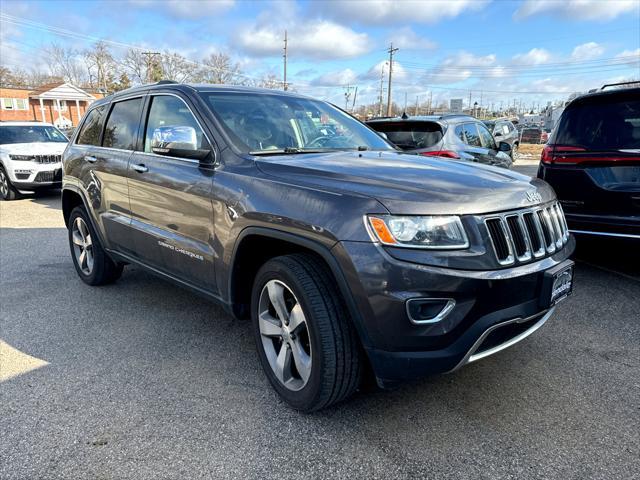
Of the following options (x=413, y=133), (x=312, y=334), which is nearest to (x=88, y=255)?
(x=312, y=334)

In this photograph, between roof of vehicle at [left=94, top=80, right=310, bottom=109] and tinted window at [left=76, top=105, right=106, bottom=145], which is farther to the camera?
tinted window at [left=76, top=105, right=106, bottom=145]

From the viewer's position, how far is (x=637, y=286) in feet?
15.0

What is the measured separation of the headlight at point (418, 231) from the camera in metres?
2.09

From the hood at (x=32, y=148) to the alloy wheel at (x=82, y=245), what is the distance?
23.3 feet

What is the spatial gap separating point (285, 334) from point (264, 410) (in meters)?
0.45

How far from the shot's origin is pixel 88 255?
15.7 ft

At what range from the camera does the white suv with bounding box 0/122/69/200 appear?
10.6 meters

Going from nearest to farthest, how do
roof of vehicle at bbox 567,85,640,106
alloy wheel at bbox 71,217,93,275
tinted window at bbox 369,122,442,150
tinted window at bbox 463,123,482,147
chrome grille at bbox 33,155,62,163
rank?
1. roof of vehicle at bbox 567,85,640,106
2. alloy wheel at bbox 71,217,93,275
3. tinted window at bbox 369,122,442,150
4. tinted window at bbox 463,123,482,147
5. chrome grille at bbox 33,155,62,163

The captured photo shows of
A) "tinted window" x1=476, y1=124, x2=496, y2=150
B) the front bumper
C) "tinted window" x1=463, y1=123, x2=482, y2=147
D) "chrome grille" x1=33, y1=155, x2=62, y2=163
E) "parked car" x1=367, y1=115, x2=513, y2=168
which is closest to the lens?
the front bumper

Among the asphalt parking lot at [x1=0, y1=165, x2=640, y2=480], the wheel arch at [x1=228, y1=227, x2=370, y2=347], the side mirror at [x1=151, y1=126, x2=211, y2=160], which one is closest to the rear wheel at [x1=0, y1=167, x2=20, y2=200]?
the asphalt parking lot at [x1=0, y1=165, x2=640, y2=480]

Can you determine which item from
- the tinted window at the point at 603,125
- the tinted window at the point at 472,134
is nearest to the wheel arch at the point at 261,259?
the tinted window at the point at 603,125

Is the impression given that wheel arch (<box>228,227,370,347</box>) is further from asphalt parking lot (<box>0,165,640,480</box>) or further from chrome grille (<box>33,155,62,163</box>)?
chrome grille (<box>33,155,62,163</box>)

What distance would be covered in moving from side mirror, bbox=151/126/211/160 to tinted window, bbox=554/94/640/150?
11.8 ft

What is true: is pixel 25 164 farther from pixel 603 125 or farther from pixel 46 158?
pixel 603 125
